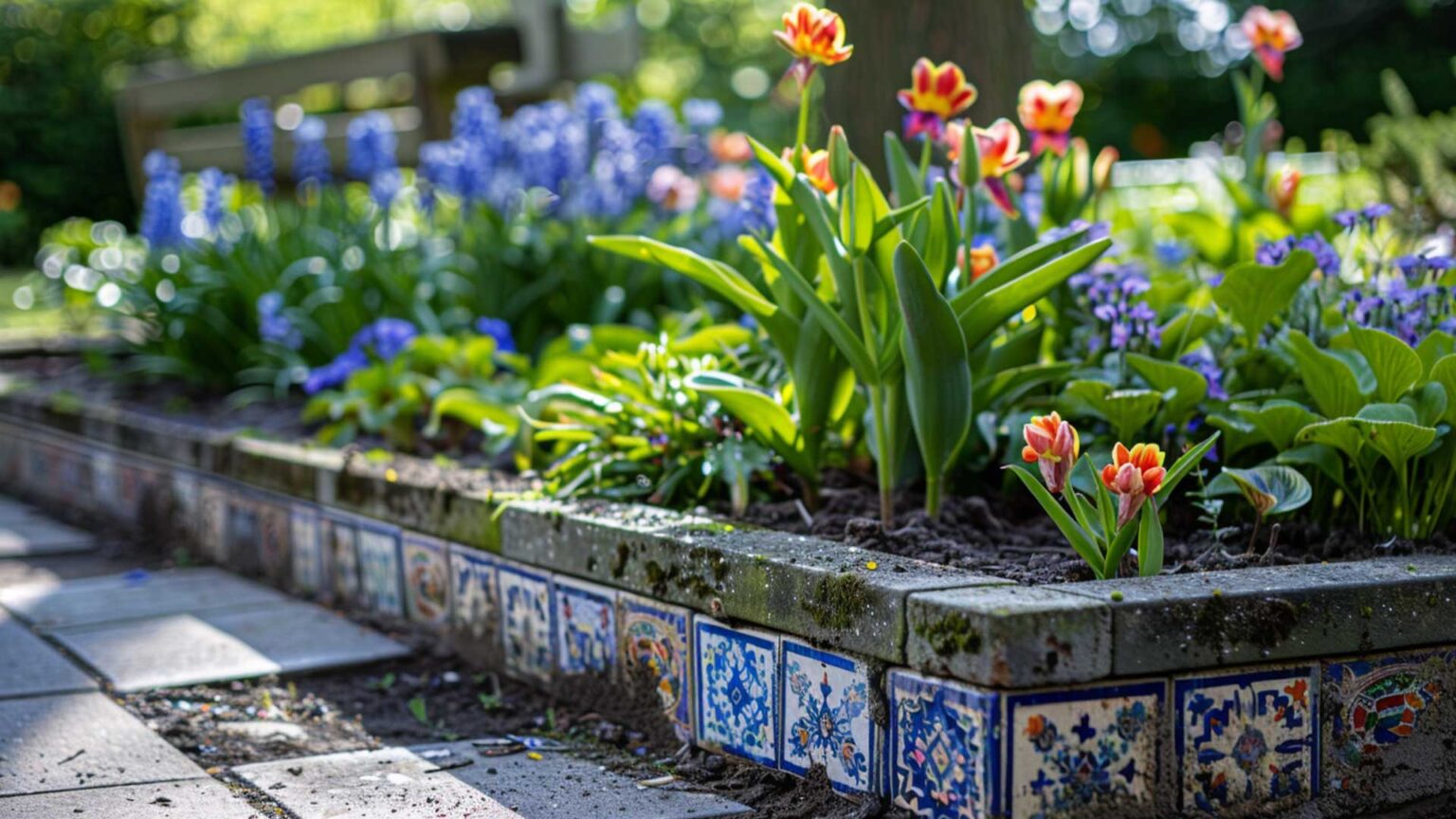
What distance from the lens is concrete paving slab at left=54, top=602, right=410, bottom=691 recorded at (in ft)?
9.98

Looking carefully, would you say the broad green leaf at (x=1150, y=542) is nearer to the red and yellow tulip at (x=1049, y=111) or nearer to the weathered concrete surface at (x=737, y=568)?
the weathered concrete surface at (x=737, y=568)

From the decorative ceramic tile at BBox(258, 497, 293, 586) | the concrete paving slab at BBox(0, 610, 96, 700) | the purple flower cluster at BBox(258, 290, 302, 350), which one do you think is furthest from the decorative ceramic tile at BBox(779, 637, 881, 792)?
the purple flower cluster at BBox(258, 290, 302, 350)

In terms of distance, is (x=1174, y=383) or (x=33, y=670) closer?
(x=1174, y=383)

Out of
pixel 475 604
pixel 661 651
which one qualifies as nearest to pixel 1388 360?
pixel 661 651

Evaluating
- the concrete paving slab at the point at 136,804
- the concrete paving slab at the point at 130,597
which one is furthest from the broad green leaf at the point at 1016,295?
the concrete paving slab at the point at 130,597

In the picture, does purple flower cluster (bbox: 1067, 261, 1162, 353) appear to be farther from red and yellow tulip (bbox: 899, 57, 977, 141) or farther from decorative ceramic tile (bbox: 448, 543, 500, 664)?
decorative ceramic tile (bbox: 448, 543, 500, 664)

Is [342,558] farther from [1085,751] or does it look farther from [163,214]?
[163,214]

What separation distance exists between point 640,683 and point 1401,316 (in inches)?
60.7

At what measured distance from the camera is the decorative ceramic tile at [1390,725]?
2.15 metres

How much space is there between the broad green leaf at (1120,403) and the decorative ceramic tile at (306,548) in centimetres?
193

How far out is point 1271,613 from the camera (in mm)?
2076

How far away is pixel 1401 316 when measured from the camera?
9.28 ft

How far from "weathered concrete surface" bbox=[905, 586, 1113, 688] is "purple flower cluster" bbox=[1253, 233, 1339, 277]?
3.78 feet

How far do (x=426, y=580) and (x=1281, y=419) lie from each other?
1.79 metres
